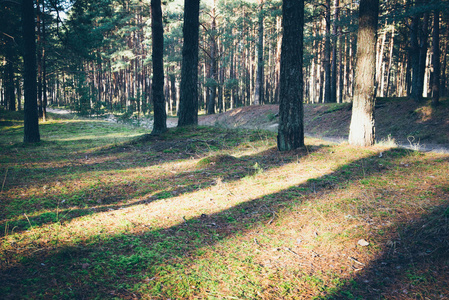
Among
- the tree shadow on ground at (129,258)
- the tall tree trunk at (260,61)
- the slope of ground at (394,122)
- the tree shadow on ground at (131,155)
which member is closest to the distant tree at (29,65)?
the tree shadow on ground at (131,155)

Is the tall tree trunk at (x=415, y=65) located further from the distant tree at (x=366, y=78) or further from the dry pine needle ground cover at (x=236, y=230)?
the dry pine needle ground cover at (x=236, y=230)

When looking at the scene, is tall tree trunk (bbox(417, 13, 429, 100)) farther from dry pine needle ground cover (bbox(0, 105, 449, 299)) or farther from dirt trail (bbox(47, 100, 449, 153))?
dry pine needle ground cover (bbox(0, 105, 449, 299))

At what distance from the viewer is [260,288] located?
2.31 metres

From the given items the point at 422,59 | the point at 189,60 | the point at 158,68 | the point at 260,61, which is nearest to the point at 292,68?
the point at 189,60

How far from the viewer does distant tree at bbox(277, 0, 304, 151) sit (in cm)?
655

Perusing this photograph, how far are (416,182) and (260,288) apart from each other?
376 cm

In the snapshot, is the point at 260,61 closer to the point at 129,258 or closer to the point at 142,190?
the point at 142,190

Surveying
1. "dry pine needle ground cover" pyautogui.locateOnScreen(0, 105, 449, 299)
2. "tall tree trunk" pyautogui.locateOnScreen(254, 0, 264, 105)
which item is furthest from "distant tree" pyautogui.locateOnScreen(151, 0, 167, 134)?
"tall tree trunk" pyautogui.locateOnScreen(254, 0, 264, 105)

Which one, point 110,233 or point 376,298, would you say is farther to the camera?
point 110,233

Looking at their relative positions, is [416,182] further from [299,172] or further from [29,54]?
[29,54]

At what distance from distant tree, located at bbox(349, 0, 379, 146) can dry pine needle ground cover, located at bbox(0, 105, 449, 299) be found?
62cm

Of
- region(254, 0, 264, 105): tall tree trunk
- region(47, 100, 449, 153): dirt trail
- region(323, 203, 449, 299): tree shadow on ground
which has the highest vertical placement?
region(254, 0, 264, 105): tall tree trunk

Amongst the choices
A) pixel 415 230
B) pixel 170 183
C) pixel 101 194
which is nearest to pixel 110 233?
pixel 101 194

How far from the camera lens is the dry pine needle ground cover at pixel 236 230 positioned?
232cm
